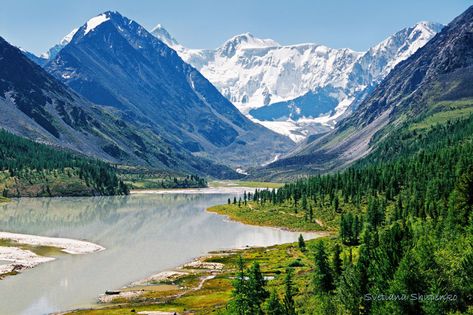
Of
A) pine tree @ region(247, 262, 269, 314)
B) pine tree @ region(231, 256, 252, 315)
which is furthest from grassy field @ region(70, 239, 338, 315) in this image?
pine tree @ region(231, 256, 252, 315)

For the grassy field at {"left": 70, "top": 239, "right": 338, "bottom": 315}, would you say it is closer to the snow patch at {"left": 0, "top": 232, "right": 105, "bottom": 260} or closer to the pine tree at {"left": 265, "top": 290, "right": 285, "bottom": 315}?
the pine tree at {"left": 265, "top": 290, "right": 285, "bottom": 315}

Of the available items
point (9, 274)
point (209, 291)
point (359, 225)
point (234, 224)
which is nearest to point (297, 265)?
point (209, 291)

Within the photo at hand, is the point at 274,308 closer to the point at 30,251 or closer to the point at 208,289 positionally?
the point at 208,289

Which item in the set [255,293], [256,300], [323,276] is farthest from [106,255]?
[256,300]

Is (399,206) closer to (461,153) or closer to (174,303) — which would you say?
(461,153)

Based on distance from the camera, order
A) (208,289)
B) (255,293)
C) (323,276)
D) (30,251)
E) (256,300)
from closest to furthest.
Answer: (256,300), (255,293), (323,276), (208,289), (30,251)

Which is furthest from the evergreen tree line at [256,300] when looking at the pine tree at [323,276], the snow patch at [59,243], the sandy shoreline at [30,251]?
the snow patch at [59,243]

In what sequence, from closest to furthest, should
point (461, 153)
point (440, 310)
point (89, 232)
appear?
point (440, 310), point (89, 232), point (461, 153)
